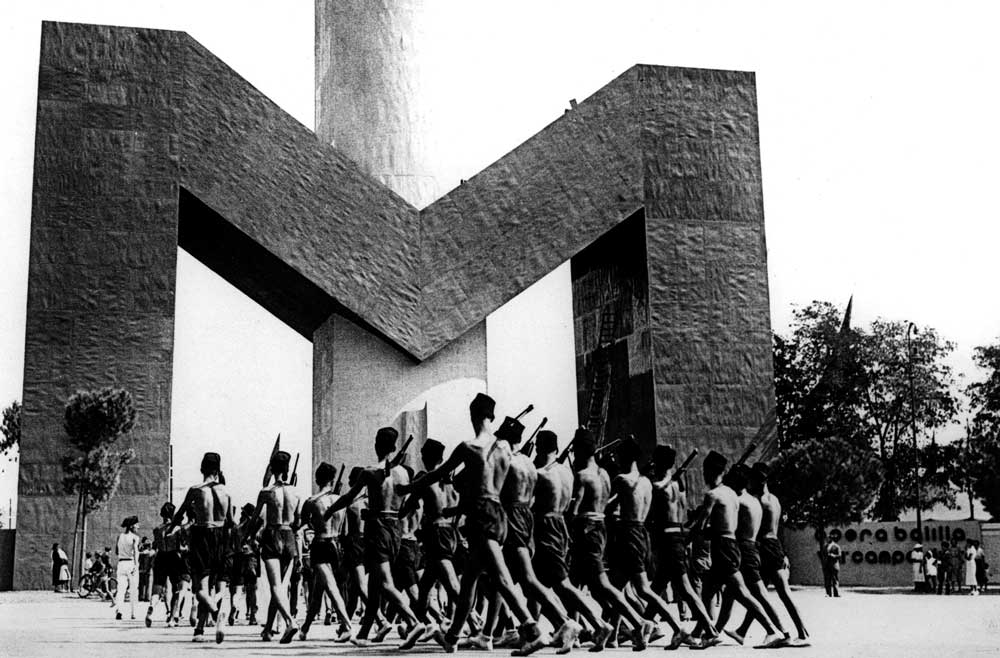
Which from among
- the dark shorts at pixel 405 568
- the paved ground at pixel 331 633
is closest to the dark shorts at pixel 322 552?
the dark shorts at pixel 405 568

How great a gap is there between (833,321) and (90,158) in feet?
85.3

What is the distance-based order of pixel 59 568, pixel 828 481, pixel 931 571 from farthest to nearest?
pixel 828 481 < pixel 931 571 < pixel 59 568

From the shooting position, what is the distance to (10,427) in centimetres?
4897

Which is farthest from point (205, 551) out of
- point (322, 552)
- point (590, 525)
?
point (590, 525)

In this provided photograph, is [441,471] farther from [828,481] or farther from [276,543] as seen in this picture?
[828,481]

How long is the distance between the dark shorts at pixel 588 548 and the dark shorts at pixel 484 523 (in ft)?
2.96

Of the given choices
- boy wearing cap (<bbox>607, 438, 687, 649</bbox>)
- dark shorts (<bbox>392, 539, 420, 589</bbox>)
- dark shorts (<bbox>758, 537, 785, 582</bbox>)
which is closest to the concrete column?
dark shorts (<bbox>392, 539, 420, 589</bbox>)

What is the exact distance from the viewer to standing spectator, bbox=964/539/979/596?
25.9 m

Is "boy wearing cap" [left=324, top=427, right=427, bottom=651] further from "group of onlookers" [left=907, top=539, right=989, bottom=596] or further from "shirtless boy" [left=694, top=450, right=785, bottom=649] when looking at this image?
"group of onlookers" [left=907, top=539, right=989, bottom=596]

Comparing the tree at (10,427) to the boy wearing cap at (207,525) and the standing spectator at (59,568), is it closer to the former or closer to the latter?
the standing spectator at (59,568)

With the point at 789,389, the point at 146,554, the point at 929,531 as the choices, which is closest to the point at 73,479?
the point at 146,554

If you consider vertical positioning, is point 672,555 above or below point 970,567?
above

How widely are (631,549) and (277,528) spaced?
10.9 ft

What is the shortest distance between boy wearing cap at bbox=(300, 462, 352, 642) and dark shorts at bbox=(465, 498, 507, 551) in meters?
1.99
